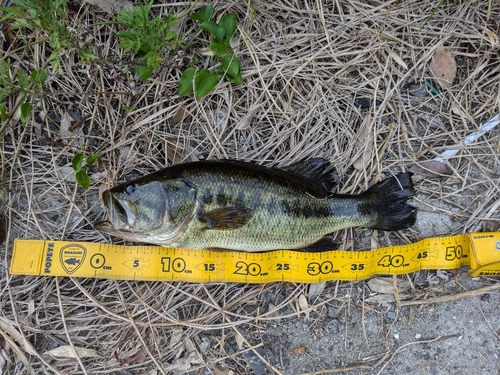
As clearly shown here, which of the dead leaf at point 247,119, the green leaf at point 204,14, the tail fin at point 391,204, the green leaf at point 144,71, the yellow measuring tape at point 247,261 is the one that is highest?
the green leaf at point 204,14

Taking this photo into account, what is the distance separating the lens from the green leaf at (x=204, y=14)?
3344 millimetres

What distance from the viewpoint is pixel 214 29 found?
338 centimetres

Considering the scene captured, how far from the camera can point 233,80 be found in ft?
11.7

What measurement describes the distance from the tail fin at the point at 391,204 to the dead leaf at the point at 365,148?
0.95 feet

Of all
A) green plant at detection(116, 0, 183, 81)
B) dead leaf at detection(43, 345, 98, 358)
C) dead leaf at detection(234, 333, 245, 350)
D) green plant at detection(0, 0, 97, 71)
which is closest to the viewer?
green plant at detection(0, 0, 97, 71)

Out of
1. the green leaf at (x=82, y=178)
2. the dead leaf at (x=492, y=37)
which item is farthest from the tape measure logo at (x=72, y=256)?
the dead leaf at (x=492, y=37)

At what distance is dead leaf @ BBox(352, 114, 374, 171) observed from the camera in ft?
12.1

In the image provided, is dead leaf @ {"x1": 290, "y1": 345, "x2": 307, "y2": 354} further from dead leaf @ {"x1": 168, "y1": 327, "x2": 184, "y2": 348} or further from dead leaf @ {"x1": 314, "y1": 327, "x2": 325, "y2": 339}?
dead leaf @ {"x1": 168, "y1": 327, "x2": 184, "y2": 348}

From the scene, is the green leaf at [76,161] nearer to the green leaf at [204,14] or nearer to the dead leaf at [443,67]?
the green leaf at [204,14]

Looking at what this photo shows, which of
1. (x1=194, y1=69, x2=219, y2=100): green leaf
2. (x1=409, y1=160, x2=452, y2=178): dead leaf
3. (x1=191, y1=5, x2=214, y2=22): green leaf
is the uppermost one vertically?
(x1=191, y1=5, x2=214, y2=22): green leaf

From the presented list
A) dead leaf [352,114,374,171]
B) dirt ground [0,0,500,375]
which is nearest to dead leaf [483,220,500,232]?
dirt ground [0,0,500,375]

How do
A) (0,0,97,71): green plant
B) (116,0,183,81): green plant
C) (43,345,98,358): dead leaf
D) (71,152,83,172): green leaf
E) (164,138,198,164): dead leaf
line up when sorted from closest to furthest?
(0,0,97,71): green plant
(116,0,183,81): green plant
(71,152,83,172): green leaf
(43,345,98,358): dead leaf
(164,138,198,164): dead leaf

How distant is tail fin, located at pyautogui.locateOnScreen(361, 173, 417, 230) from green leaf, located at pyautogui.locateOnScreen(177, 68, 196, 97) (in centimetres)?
179

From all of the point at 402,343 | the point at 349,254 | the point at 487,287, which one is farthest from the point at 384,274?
the point at 487,287
